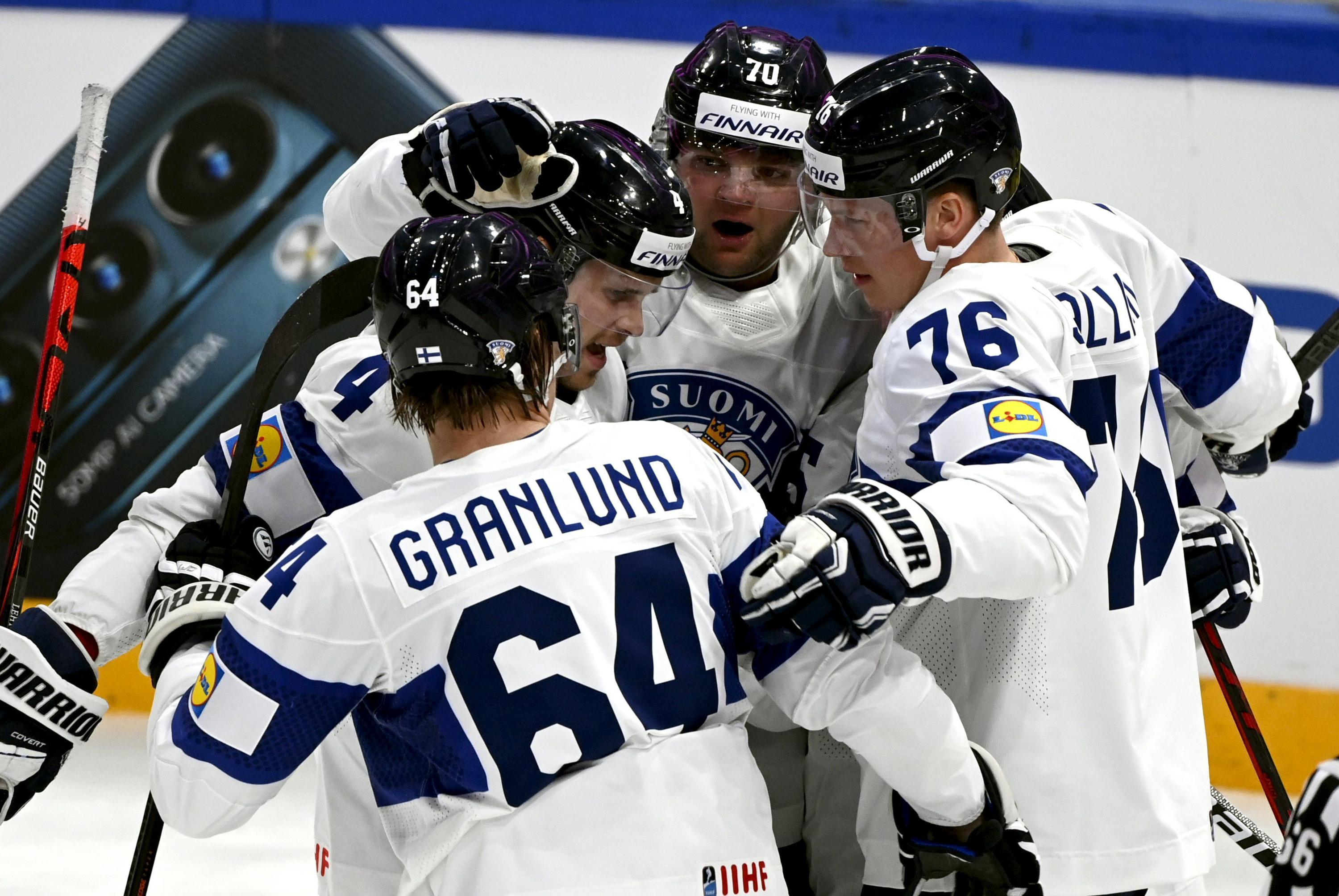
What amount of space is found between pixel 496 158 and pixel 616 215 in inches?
6.9

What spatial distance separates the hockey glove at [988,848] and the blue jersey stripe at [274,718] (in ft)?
2.31

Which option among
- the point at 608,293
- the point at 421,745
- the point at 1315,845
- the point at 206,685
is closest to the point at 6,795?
the point at 206,685

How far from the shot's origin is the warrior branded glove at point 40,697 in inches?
77.5

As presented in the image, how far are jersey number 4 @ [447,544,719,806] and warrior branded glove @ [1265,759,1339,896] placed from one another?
66 centimetres

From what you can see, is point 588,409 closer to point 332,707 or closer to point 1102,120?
point 332,707

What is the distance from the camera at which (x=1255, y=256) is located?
4.32m

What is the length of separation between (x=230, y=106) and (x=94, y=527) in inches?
55.0

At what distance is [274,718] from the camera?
1.50 m

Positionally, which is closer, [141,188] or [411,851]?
[411,851]

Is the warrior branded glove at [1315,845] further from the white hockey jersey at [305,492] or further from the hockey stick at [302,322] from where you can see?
the hockey stick at [302,322]

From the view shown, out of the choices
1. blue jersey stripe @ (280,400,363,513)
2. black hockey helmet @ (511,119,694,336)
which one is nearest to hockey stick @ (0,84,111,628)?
blue jersey stripe @ (280,400,363,513)

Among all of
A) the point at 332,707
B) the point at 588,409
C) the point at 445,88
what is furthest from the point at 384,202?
the point at 445,88

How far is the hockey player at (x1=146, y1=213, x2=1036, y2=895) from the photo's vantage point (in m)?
1.50

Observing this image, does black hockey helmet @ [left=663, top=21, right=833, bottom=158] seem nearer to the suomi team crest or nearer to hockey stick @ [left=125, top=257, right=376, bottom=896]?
the suomi team crest
